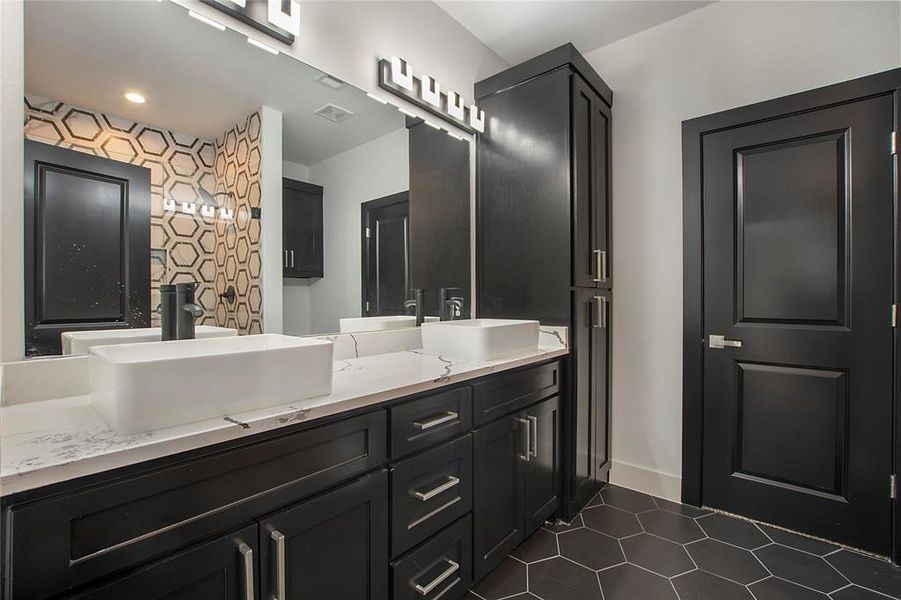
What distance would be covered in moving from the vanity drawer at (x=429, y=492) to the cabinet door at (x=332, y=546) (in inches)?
2.1

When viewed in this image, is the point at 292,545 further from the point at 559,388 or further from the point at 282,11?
the point at 282,11

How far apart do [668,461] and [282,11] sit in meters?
2.92

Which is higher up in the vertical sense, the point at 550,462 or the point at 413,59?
the point at 413,59

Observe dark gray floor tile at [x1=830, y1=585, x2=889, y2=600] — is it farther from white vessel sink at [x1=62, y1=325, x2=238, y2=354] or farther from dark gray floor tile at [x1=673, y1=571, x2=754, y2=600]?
white vessel sink at [x1=62, y1=325, x2=238, y2=354]

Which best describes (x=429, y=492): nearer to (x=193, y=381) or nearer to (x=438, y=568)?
(x=438, y=568)

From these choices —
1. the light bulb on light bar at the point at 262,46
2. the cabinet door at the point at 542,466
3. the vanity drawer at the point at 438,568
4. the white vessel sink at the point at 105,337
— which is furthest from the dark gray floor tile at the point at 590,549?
the light bulb on light bar at the point at 262,46

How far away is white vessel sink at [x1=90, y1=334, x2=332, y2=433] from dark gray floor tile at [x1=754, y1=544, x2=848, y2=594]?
204 centimetres

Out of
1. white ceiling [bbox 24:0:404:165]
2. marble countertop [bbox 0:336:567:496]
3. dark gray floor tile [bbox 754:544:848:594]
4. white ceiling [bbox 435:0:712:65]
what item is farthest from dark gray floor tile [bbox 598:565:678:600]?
white ceiling [bbox 435:0:712:65]

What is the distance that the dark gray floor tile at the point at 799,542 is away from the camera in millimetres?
1892

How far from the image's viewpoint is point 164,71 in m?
1.31

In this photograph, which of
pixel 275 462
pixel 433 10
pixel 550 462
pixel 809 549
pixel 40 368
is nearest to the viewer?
pixel 275 462

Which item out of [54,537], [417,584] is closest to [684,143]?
[417,584]

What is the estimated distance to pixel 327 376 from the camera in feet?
3.75

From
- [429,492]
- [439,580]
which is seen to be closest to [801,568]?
[439,580]
